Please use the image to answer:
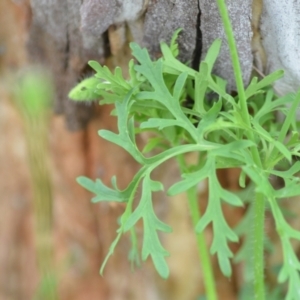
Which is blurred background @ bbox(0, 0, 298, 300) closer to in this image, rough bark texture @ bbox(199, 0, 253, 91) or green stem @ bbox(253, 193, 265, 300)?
rough bark texture @ bbox(199, 0, 253, 91)

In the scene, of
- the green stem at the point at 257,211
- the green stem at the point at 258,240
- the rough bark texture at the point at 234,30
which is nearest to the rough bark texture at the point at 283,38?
the rough bark texture at the point at 234,30

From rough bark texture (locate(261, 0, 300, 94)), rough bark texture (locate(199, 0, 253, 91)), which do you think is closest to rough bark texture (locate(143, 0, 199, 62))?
rough bark texture (locate(199, 0, 253, 91))

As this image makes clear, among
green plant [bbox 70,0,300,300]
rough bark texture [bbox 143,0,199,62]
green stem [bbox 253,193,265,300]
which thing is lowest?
green stem [bbox 253,193,265,300]

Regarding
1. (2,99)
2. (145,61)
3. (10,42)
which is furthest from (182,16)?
(2,99)

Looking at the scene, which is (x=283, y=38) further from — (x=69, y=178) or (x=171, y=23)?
(x=69, y=178)

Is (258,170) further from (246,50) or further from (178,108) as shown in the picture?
(246,50)

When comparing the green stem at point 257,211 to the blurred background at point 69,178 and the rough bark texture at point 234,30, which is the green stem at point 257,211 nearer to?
the rough bark texture at point 234,30

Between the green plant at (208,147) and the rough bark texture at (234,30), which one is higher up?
the rough bark texture at (234,30)

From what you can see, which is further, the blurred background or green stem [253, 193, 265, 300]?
the blurred background

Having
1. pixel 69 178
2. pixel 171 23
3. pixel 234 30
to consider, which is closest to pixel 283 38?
pixel 234 30
